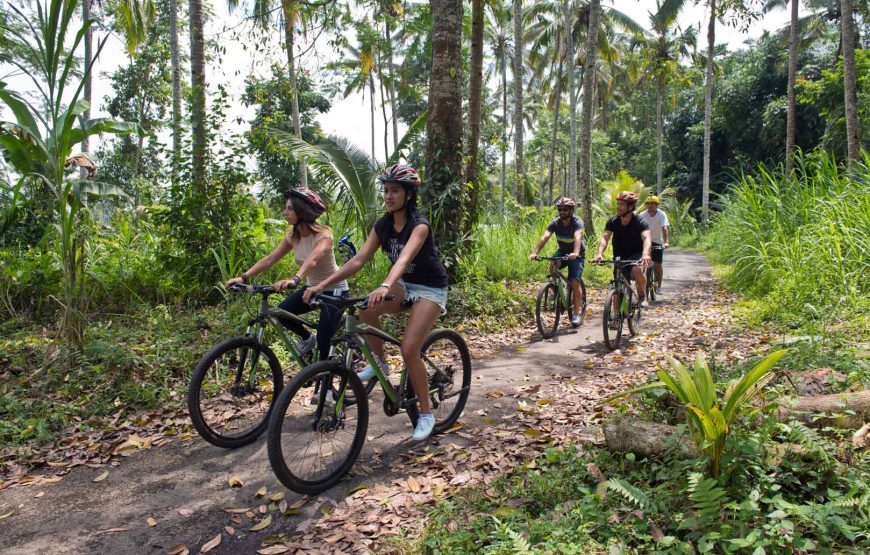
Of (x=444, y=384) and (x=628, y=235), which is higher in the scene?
(x=628, y=235)

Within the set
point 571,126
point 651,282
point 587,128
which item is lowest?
point 651,282

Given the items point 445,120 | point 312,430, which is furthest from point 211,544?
point 445,120

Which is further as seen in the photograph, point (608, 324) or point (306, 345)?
point (608, 324)

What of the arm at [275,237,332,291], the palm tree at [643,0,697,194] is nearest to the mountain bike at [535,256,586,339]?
the arm at [275,237,332,291]

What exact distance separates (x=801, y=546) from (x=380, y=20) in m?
9.57

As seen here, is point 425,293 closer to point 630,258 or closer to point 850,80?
point 630,258

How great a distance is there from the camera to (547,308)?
317 inches

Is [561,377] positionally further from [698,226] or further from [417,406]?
[698,226]

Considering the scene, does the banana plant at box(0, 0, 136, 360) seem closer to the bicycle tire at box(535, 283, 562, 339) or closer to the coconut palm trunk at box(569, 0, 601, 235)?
the bicycle tire at box(535, 283, 562, 339)

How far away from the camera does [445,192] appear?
336 inches

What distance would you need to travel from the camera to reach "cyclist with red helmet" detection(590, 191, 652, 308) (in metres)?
7.59

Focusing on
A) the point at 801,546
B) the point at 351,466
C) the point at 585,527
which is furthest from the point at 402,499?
the point at 801,546

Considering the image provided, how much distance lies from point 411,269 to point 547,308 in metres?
4.34

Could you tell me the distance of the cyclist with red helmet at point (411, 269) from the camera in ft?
13.0
